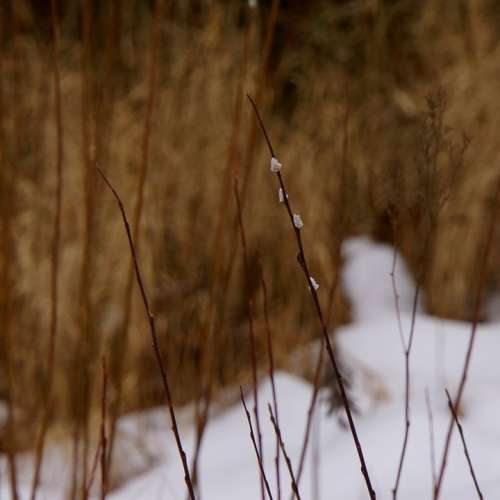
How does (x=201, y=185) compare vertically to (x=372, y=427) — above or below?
above

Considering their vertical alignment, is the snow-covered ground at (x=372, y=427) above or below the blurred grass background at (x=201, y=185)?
below

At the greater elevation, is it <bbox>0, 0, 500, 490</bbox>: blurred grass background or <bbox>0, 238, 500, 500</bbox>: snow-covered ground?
<bbox>0, 0, 500, 490</bbox>: blurred grass background

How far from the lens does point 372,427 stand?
1.61 metres

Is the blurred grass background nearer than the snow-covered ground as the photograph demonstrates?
No

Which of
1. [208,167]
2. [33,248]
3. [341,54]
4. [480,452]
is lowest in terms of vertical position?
[480,452]

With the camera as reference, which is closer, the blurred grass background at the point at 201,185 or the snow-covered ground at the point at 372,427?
the snow-covered ground at the point at 372,427

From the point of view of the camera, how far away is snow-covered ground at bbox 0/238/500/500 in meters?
1.30

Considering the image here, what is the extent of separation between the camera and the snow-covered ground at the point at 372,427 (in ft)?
4.26

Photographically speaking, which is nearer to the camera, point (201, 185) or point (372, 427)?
point (372, 427)

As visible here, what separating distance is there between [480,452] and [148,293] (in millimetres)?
1063

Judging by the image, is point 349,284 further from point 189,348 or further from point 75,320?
point 75,320

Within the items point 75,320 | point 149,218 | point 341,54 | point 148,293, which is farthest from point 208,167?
point 341,54

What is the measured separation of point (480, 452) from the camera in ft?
4.39

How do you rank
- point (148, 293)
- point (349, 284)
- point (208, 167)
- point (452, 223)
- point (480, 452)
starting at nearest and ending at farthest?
point (480, 452) → point (148, 293) → point (208, 167) → point (452, 223) → point (349, 284)
